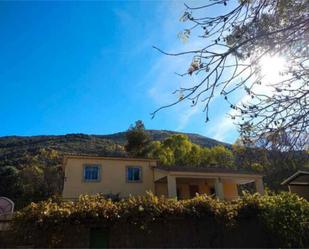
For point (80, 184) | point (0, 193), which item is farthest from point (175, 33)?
point (0, 193)

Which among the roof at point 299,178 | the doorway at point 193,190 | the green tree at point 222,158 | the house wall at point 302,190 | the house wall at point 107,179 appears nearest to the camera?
the house wall at point 107,179

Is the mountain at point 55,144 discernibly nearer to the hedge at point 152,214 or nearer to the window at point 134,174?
the window at point 134,174

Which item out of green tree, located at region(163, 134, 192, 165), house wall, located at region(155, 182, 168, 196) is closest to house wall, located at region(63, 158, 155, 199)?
house wall, located at region(155, 182, 168, 196)

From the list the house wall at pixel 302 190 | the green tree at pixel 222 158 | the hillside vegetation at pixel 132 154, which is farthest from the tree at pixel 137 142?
the house wall at pixel 302 190

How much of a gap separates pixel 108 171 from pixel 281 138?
17.6 metres

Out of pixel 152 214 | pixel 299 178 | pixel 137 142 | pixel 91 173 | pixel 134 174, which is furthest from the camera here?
pixel 137 142

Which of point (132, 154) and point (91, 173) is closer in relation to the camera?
point (91, 173)

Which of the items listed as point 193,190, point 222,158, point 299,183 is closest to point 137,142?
point 193,190

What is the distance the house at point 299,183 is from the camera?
76.2 feet

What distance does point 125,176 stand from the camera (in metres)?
22.6

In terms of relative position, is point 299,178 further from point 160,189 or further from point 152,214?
point 152,214

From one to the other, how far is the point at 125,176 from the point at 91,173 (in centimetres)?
263

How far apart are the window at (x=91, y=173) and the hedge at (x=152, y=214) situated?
32.7ft

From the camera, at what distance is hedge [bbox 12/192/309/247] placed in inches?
359
